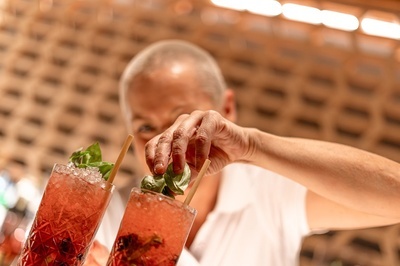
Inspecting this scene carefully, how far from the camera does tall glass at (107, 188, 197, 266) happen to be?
3.99 feet

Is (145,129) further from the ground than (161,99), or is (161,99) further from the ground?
(161,99)

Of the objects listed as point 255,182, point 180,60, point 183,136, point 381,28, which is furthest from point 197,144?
point 381,28

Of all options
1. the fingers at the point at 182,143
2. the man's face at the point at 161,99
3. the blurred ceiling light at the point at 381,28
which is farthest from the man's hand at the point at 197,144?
the blurred ceiling light at the point at 381,28

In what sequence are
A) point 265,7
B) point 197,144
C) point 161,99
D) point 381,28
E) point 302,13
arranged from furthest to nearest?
point 265,7 → point 302,13 → point 381,28 → point 161,99 → point 197,144

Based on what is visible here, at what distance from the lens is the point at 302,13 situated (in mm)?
3992

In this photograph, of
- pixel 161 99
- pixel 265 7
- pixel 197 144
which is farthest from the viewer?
pixel 265 7

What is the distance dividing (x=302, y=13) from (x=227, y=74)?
645 mm

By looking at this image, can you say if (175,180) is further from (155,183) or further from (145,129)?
(145,129)

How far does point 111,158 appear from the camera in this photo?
4.27 metres

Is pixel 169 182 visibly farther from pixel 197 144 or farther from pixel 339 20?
pixel 339 20

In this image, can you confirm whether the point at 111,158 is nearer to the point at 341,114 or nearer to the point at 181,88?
the point at 341,114

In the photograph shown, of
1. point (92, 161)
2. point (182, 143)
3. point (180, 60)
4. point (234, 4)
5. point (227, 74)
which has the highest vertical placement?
point (234, 4)

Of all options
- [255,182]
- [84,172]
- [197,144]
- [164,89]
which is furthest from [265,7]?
[84,172]

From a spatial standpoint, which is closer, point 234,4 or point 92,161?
point 92,161
